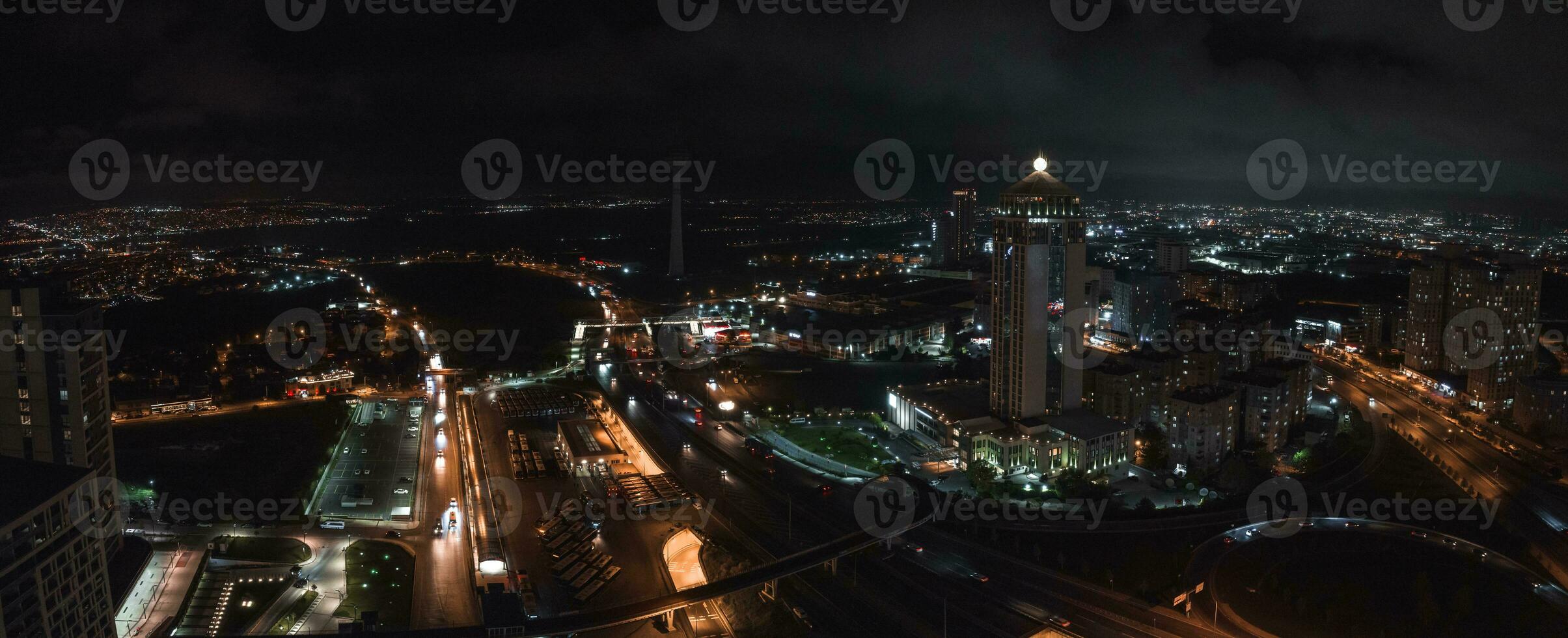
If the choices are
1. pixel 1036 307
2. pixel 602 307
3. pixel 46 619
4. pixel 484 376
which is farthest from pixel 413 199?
pixel 46 619

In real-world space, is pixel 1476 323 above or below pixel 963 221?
below

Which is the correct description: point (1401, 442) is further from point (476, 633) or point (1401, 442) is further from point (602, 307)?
point (602, 307)

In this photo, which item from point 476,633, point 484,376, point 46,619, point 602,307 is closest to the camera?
point 46,619

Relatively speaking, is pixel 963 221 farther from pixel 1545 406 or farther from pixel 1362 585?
pixel 1362 585

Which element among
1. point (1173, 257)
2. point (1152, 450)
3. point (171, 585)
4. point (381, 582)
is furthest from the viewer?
point (1173, 257)

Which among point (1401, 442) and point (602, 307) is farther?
point (602, 307)

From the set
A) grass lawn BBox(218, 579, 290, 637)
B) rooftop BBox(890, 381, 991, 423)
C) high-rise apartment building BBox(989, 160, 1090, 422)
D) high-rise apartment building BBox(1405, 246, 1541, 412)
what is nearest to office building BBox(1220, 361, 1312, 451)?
high-rise apartment building BBox(989, 160, 1090, 422)
